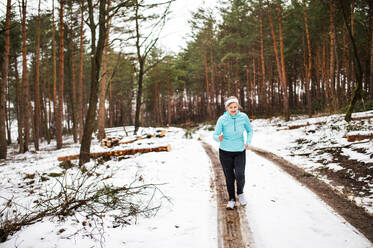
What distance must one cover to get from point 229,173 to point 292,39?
23647 millimetres

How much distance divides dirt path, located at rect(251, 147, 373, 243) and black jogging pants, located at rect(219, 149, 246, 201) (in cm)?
152

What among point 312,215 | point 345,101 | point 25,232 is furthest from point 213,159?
point 345,101

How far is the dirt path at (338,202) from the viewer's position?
9.15 ft

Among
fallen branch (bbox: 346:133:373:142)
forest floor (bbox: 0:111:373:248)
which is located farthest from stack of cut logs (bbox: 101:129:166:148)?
fallen branch (bbox: 346:133:373:142)

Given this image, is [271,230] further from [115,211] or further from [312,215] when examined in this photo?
[115,211]

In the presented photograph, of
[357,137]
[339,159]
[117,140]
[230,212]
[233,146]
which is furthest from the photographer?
[117,140]

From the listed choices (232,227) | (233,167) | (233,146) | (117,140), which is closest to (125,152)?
(117,140)

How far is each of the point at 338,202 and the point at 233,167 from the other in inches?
73.7

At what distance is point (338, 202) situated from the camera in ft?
11.6

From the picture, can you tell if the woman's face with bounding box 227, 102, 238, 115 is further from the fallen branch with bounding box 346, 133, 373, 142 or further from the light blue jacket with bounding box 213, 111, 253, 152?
the fallen branch with bounding box 346, 133, 373, 142

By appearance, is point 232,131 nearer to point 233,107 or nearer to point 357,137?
point 233,107

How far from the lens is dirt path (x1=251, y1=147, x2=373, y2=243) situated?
110 inches

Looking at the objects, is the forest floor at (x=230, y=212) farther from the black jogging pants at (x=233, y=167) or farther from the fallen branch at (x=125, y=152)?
the fallen branch at (x=125, y=152)

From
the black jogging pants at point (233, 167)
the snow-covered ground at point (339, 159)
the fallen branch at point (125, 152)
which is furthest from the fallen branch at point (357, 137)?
the fallen branch at point (125, 152)
